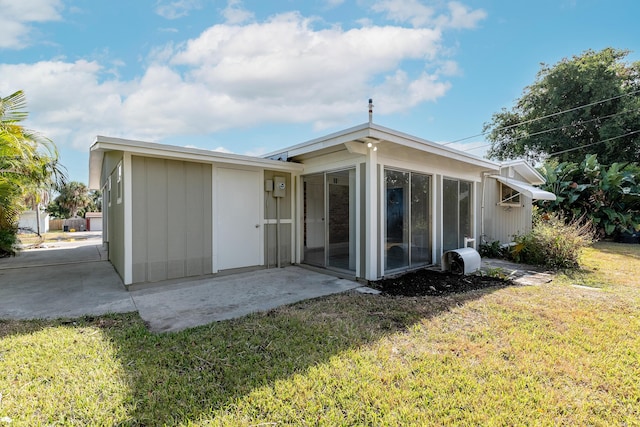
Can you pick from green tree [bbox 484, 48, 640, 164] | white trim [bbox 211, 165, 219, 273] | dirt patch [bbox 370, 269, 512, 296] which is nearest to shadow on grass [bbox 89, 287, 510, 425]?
dirt patch [bbox 370, 269, 512, 296]

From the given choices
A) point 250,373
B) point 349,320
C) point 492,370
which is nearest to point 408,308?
point 349,320

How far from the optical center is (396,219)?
684cm

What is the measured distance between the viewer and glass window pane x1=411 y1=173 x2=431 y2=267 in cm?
730

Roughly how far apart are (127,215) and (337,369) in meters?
4.67

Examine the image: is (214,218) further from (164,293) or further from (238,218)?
(164,293)

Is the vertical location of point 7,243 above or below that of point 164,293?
above

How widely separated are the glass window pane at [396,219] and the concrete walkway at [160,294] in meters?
1.20

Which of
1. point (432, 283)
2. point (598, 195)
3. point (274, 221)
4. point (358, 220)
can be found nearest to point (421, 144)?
point (358, 220)

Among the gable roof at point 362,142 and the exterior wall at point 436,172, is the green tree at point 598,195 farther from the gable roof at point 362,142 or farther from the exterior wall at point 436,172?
the gable roof at point 362,142

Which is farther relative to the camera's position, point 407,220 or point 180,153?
point 407,220

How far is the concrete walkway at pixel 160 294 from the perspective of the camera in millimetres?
4406

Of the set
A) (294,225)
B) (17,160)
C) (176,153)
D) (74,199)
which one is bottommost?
(294,225)

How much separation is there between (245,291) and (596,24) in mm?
Result: 15581

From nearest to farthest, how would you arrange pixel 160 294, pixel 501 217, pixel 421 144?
pixel 160 294, pixel 421 144, pixel 501 217
